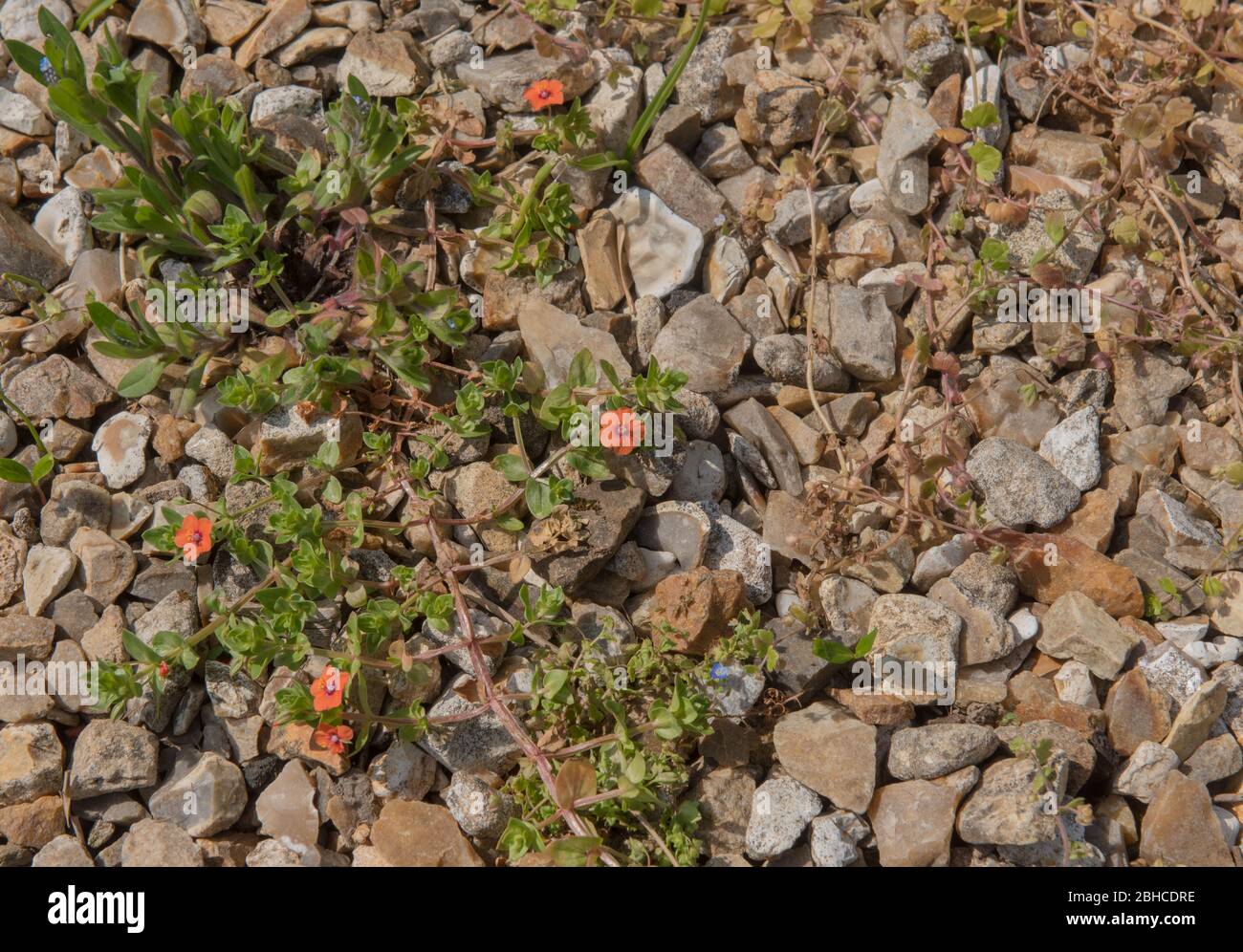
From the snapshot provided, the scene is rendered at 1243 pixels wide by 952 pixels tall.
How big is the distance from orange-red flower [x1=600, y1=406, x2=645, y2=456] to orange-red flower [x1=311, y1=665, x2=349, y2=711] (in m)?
1.15

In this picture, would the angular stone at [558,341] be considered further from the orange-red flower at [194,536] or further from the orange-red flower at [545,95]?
the orange-red flower at [194,536]

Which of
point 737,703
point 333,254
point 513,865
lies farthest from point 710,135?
point 513,865

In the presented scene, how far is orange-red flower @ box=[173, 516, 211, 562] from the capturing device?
345 cm

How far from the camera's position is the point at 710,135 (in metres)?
4.54

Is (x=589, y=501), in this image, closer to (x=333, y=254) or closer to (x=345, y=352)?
(x=345, y=352)

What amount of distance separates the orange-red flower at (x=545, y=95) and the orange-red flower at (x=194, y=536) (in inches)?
80.1

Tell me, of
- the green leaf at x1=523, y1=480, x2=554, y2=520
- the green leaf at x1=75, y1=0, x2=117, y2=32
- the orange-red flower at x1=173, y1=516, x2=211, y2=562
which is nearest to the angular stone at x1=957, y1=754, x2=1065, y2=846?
the green leaf at x1=523, y1=480, x2=554, y2=520

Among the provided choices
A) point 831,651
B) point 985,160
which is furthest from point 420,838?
point 985,160

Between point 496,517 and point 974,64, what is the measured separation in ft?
9.36

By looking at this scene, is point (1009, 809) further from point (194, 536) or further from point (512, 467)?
point (194, 536)

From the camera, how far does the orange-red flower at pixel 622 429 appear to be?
351 cm

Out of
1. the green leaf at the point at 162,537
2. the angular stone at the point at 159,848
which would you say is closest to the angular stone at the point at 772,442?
the green leaf at the point at 162,537

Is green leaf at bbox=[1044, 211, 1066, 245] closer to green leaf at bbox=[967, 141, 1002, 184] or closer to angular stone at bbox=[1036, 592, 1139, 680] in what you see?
green leaf at bbox=[967, 141, 1002, 184]

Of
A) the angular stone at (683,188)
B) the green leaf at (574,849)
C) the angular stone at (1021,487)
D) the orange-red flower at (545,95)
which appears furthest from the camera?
the angular stone at (683,188)
